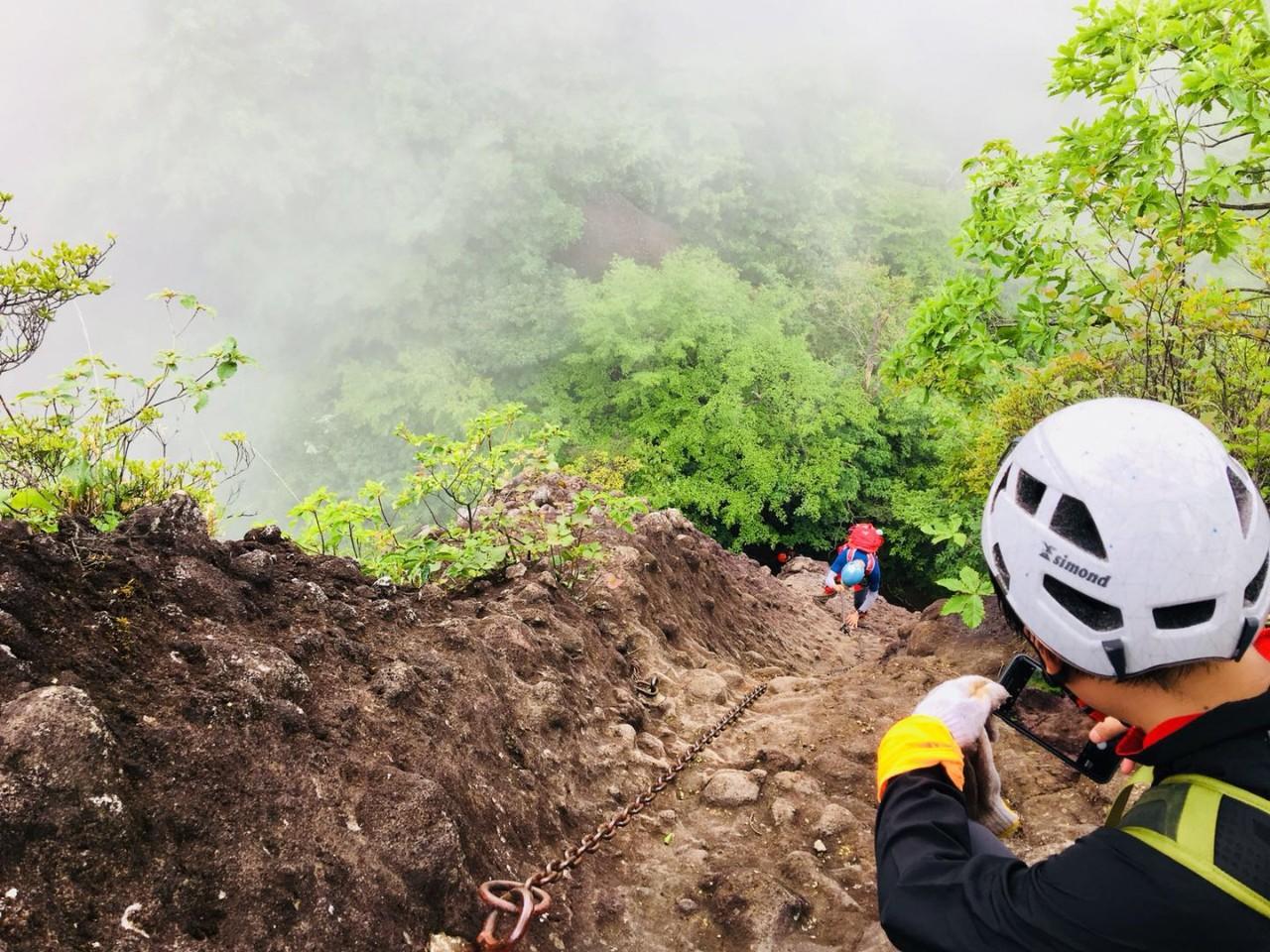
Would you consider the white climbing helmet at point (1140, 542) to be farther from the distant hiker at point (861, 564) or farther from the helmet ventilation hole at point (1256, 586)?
the distant hiker at point (861, 564)

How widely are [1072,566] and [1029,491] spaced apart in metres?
0.21

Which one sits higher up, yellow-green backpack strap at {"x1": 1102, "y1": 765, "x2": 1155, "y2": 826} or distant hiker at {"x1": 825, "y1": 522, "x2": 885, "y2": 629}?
yellow-green backpack strap at {"x1": 1102, "y1": 765, "x2": 1155, "y2": 826}

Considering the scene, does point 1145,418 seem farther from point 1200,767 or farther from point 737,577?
point 737,577

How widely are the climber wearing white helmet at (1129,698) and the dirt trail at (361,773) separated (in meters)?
1.54

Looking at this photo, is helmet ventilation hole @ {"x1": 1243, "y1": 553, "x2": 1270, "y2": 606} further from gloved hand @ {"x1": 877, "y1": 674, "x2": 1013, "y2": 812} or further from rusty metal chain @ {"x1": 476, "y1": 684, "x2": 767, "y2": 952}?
rusty metal chain @ {"x1": 476, "y1": 684, "x2": 767, "y2": 952}

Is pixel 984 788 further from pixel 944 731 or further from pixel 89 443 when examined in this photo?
pixel 89 443

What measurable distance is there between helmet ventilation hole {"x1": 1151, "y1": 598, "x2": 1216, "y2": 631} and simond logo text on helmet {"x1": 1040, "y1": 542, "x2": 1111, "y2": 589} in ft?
0.34

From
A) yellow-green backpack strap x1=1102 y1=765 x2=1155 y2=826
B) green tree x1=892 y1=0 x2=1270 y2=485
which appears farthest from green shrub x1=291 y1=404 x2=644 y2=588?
yellow-green backpack strap x1=1102 y1=765 x2=1155 y2=826

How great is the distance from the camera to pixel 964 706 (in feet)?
6.46

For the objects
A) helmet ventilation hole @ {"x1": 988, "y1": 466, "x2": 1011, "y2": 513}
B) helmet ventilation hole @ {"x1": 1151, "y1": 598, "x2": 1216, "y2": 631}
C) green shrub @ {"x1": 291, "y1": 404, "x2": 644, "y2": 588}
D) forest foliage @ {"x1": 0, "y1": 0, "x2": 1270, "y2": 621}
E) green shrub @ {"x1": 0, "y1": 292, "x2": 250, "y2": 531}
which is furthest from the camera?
→ green shrub @ {"x1": 291, "y1": 404, "x2": 644, "y2": 588}

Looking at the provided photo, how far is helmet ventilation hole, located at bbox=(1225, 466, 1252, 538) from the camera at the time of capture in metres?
1.55

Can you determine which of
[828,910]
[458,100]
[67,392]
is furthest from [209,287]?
[828,910]

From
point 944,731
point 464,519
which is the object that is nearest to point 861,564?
point 464,519

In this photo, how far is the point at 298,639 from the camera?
3.13m
